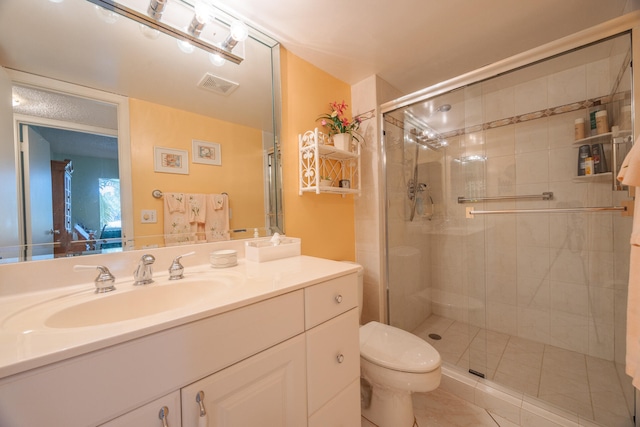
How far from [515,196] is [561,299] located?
799 millimetres

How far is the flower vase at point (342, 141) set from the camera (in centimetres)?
153

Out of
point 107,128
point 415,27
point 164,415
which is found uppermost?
point 415,27

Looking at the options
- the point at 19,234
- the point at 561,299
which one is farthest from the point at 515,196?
the point at 19,234

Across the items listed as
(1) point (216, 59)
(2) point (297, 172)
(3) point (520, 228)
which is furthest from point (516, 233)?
(1) point (216, 59)

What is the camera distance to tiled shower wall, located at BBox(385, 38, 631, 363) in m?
1.52

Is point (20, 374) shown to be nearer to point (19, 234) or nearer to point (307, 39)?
point (19, 234)

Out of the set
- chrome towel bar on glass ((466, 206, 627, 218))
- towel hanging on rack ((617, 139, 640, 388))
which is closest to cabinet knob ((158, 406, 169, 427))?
towel hanging on rack ((617, 139, 640, 388))

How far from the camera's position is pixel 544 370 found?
1.49m

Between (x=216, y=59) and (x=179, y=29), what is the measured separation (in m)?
0.18

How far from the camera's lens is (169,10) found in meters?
1.04

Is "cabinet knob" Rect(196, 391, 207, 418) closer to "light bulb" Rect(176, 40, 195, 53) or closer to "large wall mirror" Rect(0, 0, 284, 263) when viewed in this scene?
"large wall mirror" Rect(0, 0, 284, 263)

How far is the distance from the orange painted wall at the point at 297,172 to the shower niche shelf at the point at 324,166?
0.18 ft

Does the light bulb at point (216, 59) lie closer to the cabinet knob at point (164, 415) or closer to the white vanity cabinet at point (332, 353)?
the white vanity cabinet at point (332, 353)

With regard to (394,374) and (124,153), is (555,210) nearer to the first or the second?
(394,374)
